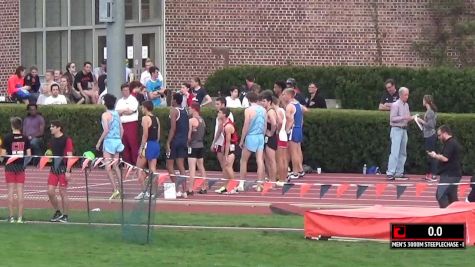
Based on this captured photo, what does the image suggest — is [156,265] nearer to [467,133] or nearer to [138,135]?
[138,135]

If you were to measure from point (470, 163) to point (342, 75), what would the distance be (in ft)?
24.5

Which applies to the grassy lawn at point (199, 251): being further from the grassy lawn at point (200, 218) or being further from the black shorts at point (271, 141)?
the black shorts at point (271, 141)

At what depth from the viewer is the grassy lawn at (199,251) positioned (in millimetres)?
16094

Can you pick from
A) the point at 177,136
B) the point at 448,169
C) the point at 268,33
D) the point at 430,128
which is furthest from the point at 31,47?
the point at 448,169

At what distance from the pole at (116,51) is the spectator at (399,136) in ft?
20.7

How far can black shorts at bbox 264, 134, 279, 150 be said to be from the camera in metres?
25.1

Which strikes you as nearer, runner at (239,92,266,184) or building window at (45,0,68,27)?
runner at (239,92,266,184)

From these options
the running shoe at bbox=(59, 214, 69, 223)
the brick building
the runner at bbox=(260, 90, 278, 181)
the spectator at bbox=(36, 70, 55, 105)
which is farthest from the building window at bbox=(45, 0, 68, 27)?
the running shoe at bbox=(59, 214, 69, 223)

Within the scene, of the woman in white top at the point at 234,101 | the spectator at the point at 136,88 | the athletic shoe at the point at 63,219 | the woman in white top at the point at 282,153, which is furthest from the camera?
the woman in white top at the point at 234,101

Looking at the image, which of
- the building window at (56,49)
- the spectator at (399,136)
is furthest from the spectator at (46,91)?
the spectator at (399,136)

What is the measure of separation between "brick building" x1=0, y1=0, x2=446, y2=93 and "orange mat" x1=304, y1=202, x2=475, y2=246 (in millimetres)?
19464

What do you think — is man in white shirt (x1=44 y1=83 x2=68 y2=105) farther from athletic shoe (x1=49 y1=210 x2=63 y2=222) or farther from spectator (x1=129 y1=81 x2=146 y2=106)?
athletic shoe (x1=49 y1=210 x2=63 y2=222)

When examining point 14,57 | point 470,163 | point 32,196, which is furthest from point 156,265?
point 14,57

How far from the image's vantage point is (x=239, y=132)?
96.6 ft
